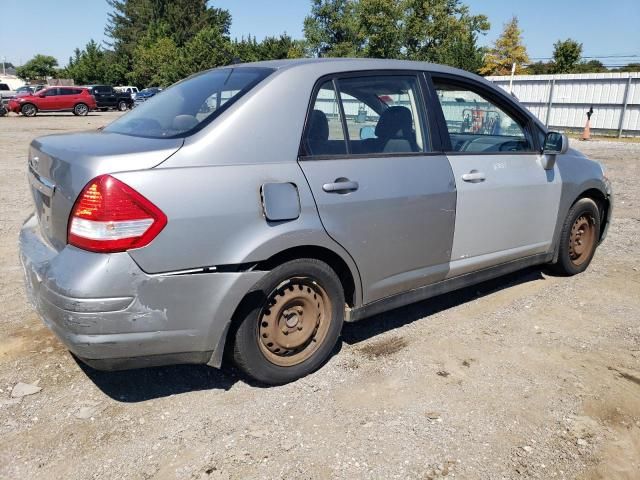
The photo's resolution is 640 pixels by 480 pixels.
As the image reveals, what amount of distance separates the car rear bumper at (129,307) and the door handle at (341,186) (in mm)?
608

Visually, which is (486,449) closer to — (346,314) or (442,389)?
(442,389)

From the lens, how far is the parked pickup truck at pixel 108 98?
37.3m

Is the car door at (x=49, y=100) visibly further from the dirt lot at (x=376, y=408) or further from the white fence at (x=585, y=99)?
the dirt lot at (x=376, y=408)

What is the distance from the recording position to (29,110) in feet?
103

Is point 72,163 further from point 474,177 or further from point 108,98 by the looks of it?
point 108,98

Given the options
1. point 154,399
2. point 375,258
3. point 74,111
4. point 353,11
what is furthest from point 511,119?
point 353,11

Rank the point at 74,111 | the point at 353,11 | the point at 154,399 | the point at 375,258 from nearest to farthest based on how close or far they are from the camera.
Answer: the point at 154,399 → the point at 375,258 → the point at 74,111 → the point at 353,11

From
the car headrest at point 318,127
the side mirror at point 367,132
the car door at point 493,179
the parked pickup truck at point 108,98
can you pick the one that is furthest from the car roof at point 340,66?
the parked pickup truck at point 108,98

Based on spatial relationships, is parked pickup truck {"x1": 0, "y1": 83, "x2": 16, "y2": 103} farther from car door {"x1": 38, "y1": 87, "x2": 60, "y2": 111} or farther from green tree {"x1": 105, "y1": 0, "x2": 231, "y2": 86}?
green tree {"x1": 105, "y1": 0, "x2": 231, "y2": 86}

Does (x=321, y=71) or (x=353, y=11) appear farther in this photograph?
(x=353, y=11)

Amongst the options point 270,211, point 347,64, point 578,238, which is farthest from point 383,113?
point 578,238

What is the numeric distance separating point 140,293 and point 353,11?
66.6 m

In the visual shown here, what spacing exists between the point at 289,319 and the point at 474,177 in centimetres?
163

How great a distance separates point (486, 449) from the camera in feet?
8.34
